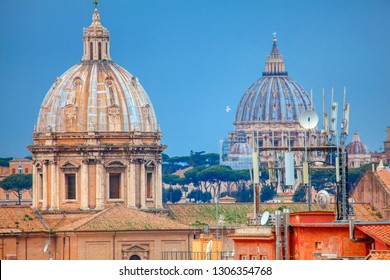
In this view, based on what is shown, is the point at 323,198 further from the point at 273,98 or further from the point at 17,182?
the point at 273,98

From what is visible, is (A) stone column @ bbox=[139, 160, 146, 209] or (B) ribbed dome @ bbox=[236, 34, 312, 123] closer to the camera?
(A) stone column @ bbox=[139, 160, 146, 209]

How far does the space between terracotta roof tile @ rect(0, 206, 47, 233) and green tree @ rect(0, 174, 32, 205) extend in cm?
1429

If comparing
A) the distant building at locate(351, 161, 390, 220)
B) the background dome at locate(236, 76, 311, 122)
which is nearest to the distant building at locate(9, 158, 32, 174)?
the distant building at locate(351, 161, 390, 220)

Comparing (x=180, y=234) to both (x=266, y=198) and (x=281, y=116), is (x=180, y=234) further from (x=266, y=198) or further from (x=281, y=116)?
(x=281, y=116)

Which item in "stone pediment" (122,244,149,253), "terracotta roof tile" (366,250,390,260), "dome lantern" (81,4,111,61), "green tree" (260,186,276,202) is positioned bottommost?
"terracotta roof tile" (366,250,390,260)

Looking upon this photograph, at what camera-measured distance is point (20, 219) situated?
71.3 m

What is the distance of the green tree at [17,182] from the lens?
86875 mm

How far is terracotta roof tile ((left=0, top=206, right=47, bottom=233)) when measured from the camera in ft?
231

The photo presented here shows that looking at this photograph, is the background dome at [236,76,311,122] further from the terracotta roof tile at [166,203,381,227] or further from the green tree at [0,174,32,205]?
the terracotta roof tile at [166,203,381,227]

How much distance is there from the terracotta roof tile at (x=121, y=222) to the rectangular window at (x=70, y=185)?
2.59 m

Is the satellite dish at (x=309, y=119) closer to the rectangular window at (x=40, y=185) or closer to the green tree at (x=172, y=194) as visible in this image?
the rectangular window at (x=40, y=185)

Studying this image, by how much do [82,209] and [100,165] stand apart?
151 cm

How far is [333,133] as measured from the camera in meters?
44.3
